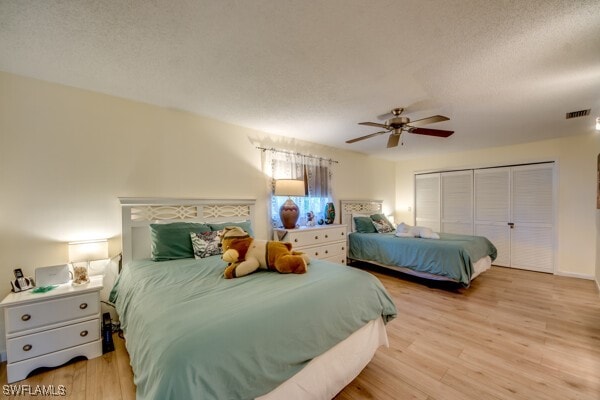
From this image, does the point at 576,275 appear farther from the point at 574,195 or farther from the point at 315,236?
the point at 315,236

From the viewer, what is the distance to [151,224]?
2.41 m

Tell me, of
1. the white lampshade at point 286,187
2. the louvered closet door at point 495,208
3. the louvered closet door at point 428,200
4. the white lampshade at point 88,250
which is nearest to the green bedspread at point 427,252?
the louvered closet door at point 495,208

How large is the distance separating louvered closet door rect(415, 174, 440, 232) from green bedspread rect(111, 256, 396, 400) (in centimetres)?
421

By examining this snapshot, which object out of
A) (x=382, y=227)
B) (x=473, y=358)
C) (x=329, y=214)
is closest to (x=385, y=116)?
(x=329, y=214)

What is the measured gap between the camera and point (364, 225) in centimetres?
450

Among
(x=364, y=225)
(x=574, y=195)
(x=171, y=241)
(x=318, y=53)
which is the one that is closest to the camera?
(x=318, y=53)

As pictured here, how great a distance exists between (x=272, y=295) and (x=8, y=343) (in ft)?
6.37

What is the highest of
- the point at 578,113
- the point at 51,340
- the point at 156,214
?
the point at 578,113

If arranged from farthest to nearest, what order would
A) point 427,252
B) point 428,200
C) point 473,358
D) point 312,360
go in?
point 428,200 → point 427,252 → point 473,358 → point 312,360

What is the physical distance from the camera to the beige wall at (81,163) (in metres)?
1.97

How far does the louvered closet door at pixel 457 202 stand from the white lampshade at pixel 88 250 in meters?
5.81

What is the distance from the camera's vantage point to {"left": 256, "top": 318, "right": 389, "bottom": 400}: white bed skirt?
1.19m

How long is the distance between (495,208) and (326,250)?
3497mm

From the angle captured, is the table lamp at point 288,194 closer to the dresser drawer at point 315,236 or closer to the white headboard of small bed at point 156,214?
the dresser drawer at point 315,236
